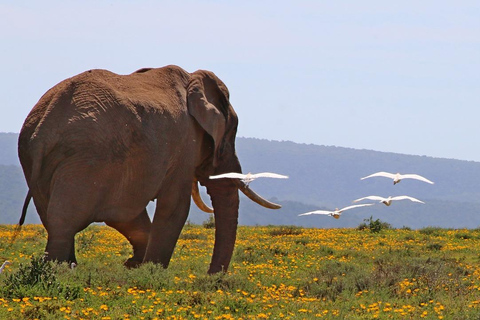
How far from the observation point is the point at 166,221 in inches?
660

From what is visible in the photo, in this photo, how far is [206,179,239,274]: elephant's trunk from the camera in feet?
60.9

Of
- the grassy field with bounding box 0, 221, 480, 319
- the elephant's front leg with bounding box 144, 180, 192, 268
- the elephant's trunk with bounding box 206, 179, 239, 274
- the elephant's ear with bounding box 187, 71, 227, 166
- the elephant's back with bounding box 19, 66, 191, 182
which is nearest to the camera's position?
the grassy field with bounding box 0, 221, 480, 319

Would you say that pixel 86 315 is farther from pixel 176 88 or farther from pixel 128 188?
pixel 176 88

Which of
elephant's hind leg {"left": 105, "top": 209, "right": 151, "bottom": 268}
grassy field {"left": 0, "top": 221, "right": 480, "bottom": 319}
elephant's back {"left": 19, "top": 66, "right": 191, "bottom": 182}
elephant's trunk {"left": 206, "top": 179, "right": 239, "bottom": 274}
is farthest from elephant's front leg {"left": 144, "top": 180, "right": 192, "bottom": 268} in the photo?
elephant's trunk {"left": 206, "top": 179, "right": 239, "bottom": 274}

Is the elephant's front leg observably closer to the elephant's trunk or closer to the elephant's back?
the elephant's back

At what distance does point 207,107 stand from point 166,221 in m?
2.29

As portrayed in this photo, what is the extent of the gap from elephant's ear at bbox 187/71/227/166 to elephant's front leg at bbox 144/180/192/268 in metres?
1.24

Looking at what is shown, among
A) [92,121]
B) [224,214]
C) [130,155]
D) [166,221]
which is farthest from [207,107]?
[92,121]

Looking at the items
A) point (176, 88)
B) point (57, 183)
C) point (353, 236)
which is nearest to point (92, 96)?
point (57, 183)

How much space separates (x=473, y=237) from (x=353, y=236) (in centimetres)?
370

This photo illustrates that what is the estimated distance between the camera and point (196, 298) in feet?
41.9

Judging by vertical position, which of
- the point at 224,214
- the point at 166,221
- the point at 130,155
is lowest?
the point at 166,221

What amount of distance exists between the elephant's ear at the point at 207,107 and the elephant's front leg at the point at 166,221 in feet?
4.08

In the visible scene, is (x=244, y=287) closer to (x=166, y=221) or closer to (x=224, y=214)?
(x=166, y=221)
